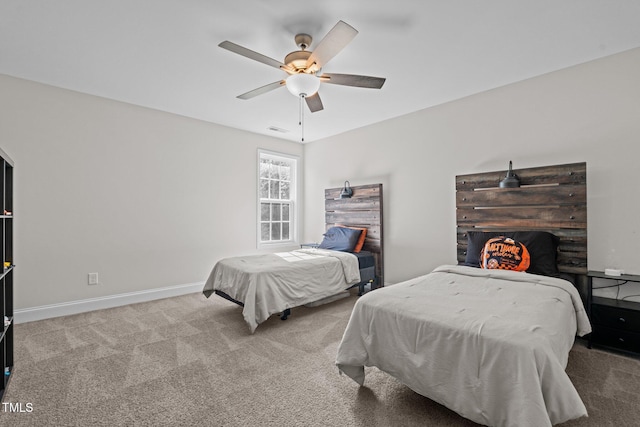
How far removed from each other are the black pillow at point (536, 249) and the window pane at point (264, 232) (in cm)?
335

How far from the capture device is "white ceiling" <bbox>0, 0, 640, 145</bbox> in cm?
214

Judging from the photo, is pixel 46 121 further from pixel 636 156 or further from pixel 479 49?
pixel 636 156

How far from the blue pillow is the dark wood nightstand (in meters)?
2.62

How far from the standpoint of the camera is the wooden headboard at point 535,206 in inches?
113

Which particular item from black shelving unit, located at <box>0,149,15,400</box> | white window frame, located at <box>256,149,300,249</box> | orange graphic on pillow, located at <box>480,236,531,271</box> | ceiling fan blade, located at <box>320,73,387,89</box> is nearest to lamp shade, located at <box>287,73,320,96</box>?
ceiling fan blade, located at <box>320,73,387,89</box>

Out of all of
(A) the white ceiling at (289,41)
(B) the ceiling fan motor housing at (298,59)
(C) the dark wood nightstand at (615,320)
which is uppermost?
(A) the white ceiling at (289,41)

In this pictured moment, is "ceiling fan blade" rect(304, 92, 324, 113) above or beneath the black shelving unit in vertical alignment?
Result: above

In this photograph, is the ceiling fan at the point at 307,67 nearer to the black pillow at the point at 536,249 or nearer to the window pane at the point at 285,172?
the black pillow at the point at 536,249

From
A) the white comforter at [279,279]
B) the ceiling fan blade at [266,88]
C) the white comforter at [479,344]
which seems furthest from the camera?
the white comforter at [279,279]

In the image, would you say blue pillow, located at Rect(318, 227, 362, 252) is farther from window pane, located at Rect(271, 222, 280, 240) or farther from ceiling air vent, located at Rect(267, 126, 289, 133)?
ceiling air vent, located at Rect(267, 126, 289, 133)

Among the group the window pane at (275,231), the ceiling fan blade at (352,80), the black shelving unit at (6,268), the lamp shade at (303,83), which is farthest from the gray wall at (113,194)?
the ceiling fan blade at (352,80)

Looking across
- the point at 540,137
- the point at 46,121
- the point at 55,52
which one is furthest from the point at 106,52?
the point at 540,137

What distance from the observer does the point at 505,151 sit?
341 cm

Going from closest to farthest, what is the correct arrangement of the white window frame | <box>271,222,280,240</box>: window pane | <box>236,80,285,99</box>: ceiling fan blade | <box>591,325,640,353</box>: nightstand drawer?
1. <box>591,325,640,353</box>: nightstand drawer
2. <box>236,80,285,99</box>: ceiling fan blade
3. the white window frame
4. <box>271,222,280,240</box>: window pane
